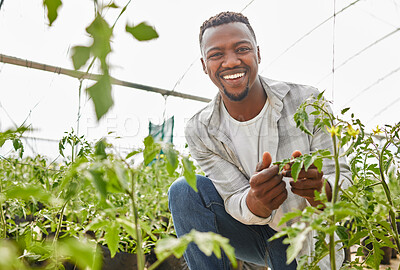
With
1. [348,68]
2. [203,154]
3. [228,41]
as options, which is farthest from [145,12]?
[348,68]

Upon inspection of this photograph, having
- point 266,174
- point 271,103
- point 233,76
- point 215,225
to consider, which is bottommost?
point 215,225

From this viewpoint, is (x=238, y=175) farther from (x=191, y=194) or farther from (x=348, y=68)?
(x=348, y=68)

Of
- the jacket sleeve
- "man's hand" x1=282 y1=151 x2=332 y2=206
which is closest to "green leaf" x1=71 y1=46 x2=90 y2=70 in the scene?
→ "man's hand" x1=282 y1=151 x2=332 y2=206

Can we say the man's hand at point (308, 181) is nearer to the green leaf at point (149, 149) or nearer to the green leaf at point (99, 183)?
the green leaf at point (149, 149)

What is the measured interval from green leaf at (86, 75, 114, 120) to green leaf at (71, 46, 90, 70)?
0.02 meters

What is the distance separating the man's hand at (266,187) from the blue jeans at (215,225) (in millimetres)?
288

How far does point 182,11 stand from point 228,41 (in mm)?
2163

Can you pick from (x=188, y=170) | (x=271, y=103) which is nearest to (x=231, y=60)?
(x=271, y=103)

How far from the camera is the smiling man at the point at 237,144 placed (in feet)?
4.71

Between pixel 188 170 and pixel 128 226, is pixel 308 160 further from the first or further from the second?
pixel 128 226

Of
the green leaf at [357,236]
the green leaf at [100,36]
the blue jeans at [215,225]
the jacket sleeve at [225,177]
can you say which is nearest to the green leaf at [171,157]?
the green leaf at [100,36]

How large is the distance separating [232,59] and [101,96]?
4.30 ft

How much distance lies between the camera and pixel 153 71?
409cm

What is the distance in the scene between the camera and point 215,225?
4.80 ft
